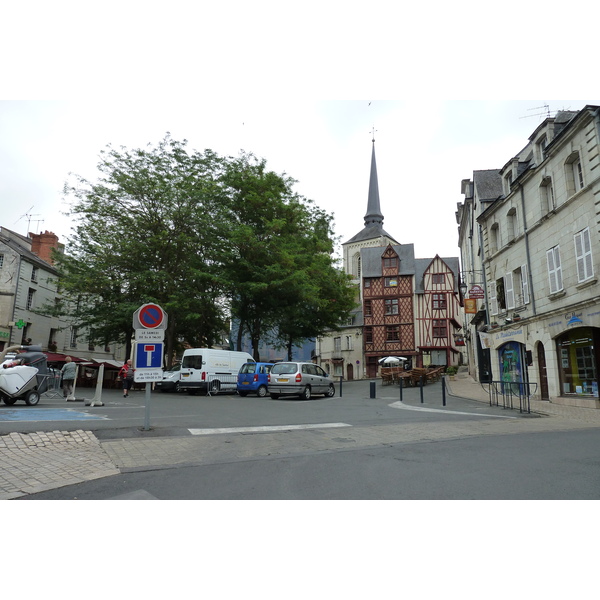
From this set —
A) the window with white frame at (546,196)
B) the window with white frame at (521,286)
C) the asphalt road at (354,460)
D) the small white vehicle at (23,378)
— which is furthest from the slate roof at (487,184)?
the small white vehicle at (23,378)

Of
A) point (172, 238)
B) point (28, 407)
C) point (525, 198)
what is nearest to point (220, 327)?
point (172, 238)

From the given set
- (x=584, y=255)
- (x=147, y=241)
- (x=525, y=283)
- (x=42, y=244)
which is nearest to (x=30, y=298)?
(x=42, y=244)

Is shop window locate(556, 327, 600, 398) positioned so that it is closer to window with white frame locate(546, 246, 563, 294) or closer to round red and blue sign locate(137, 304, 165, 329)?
window with white frame locate(546, 246, 563, 294)

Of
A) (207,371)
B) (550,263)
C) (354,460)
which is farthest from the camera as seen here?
(207,371)

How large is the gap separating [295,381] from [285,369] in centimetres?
77

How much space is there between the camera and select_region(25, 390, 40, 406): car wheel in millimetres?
13594

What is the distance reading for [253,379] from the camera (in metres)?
22.0

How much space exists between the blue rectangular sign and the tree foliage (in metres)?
14.7

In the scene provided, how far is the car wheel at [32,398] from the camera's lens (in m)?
13.6

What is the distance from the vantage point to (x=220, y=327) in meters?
28.9

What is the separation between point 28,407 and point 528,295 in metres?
18.5

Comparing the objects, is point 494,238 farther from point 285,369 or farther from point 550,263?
point 285,369

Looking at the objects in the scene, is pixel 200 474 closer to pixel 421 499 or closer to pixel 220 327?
pixel 421 499

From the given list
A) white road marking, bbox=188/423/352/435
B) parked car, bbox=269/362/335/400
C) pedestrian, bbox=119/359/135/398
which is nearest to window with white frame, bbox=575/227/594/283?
white road marking, bbox=188/423/352/435
